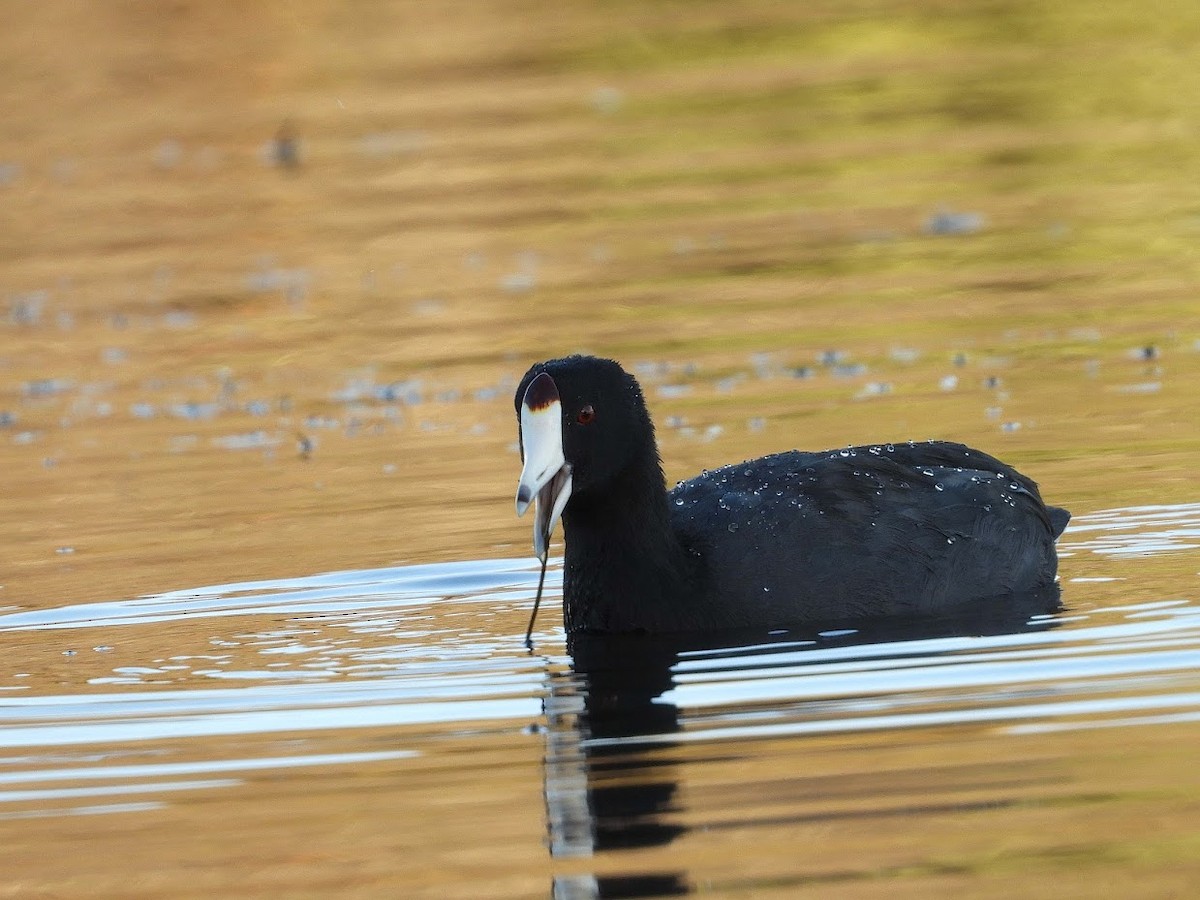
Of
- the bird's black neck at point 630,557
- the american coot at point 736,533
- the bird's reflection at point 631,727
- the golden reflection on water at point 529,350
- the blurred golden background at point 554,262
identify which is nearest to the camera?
the bird's reflection at point 631,727

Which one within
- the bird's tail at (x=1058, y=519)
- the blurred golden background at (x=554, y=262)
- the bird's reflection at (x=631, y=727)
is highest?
the blurred golden background at (x=554, y=262)

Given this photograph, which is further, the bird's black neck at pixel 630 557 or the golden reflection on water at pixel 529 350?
the bird's black neck at pixel 630 557

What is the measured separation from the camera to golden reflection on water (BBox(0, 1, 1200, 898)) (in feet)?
16.9

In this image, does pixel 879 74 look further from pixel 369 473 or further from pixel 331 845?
pixel 331 845

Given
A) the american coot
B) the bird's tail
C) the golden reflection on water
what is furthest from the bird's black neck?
the bird's tail

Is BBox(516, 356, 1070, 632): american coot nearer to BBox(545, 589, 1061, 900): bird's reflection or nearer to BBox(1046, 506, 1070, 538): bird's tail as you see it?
BBox(545, 589, 1061, 900): bird's reflection

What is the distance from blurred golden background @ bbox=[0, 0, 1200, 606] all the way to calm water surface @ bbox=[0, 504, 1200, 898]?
2.55 feet

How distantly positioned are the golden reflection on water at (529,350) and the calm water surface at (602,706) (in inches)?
1.1

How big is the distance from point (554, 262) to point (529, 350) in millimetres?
2588

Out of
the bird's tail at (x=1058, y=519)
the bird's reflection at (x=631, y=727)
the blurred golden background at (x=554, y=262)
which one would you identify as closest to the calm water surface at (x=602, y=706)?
the bird's reflection at (x=631, y=727)

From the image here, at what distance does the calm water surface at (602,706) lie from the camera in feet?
16.9

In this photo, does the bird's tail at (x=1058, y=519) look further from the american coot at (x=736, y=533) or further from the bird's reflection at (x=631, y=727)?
the bird's reflection at (x=631, y=727)

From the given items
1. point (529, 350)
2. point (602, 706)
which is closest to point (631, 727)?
point (602, 706)

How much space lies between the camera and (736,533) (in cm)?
720
